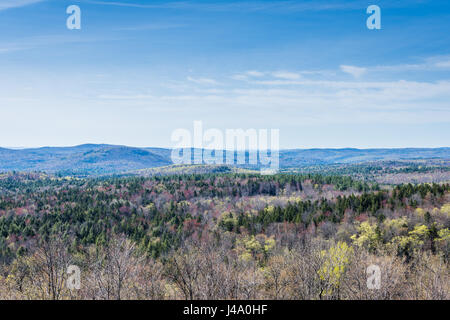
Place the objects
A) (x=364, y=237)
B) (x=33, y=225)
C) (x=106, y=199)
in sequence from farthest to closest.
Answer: (x=106, y=199) → (x=33, y=225) → (x=364, y=237)

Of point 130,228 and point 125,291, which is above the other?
point 125,291

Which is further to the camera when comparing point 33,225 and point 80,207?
point 80,207

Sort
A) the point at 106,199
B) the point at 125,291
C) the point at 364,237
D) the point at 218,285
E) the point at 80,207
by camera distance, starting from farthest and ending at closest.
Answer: the point at 106,199 → the point at 80,207 → the point at 364,237 → the point at 125,291 → the point at 218,285
